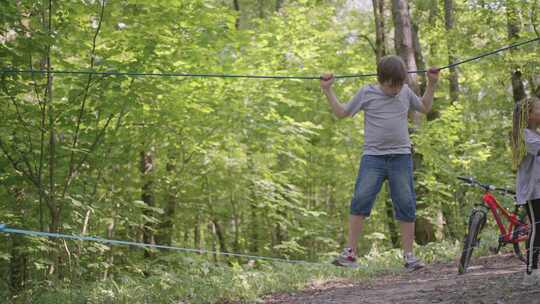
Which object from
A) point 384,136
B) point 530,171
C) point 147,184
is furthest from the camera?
point 147,184

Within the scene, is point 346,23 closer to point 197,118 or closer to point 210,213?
point 210,213

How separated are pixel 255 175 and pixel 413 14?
6.61m

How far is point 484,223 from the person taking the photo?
6352 millimetres

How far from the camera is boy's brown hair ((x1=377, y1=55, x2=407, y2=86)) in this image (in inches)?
193

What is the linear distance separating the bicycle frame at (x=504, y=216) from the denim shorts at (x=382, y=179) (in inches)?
68.1

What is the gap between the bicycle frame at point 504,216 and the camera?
6.50m

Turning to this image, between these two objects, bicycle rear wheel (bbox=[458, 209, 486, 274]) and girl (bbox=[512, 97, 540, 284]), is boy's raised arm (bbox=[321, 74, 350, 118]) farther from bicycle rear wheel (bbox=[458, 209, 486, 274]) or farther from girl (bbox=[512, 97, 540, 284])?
bicycle rear wheel (bbox=[458, 209, 486, 274])

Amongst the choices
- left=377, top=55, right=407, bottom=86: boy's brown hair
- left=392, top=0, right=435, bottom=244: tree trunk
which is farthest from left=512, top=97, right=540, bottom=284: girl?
left=392, top=0, right=435, bottom=244: tree trunk

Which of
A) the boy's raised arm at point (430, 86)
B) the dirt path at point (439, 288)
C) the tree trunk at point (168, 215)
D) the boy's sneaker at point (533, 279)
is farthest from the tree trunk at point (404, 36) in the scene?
the boy's sneaker at point (533, 279)

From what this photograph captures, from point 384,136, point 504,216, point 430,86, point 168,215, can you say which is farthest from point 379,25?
point 384,136

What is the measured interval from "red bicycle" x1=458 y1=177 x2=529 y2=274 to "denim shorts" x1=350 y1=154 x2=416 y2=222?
1.40 m

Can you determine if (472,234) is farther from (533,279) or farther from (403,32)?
(403,32)

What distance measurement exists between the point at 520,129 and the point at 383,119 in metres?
1.09

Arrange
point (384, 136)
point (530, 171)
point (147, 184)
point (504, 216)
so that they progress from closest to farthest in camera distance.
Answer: point (530, 171)
point (384, 136)
point (504, 216)
point (147, 184)
